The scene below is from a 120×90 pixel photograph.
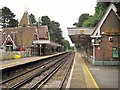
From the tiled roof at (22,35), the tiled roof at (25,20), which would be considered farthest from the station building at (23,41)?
the tiled roof at (25,20)

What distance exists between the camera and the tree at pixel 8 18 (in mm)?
110562

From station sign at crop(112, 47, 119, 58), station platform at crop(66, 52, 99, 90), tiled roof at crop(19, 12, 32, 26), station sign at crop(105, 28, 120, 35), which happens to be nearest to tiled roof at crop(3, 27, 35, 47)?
tiled roof at crop(19, 12, 32, 26)

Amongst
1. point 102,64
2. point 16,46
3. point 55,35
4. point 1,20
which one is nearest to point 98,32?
point 102,64

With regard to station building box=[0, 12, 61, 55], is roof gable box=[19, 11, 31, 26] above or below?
above

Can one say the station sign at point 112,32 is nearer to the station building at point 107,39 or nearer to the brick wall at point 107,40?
the station building at point 107,39

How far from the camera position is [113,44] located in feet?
107

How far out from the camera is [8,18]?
4400 inches

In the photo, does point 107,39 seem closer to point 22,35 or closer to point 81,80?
point 81,80

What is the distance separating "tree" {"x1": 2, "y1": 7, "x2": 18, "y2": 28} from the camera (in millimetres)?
110562

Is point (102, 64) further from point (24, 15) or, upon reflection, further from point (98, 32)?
point (24, 15)

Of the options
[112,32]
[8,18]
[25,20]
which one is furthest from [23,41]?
[112,32]

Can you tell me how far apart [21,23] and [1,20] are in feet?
70.4

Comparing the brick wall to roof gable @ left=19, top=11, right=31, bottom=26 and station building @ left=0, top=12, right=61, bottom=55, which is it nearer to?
station building @ left=0, top=12, right=61, bottom=55

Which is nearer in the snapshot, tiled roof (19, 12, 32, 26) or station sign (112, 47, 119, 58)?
station sign (112, 47, 119, 58)
